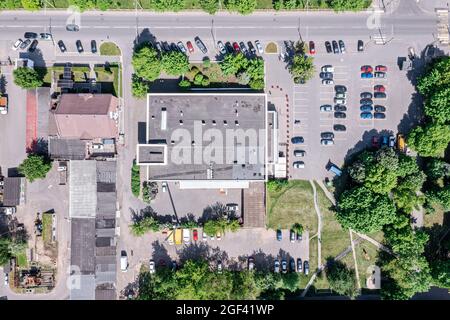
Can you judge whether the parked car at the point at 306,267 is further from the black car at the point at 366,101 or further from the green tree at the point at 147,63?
the green tree at the point at 147,63

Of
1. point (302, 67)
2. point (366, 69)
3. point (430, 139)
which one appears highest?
point (366, 69)

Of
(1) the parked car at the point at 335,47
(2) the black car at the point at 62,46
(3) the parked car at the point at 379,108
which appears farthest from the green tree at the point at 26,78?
(3) the parked car at the point at 379,108

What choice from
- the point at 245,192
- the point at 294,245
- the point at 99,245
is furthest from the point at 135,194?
the point at 294,245

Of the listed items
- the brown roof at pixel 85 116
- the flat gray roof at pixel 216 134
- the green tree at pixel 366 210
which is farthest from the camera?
the brown roof at pixel 85 116

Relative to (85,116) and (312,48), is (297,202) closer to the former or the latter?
(312,48)

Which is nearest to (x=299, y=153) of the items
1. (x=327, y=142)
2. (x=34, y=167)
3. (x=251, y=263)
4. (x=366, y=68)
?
(x=327, y=142)

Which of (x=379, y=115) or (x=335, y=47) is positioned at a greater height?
(x=335, y=47)
